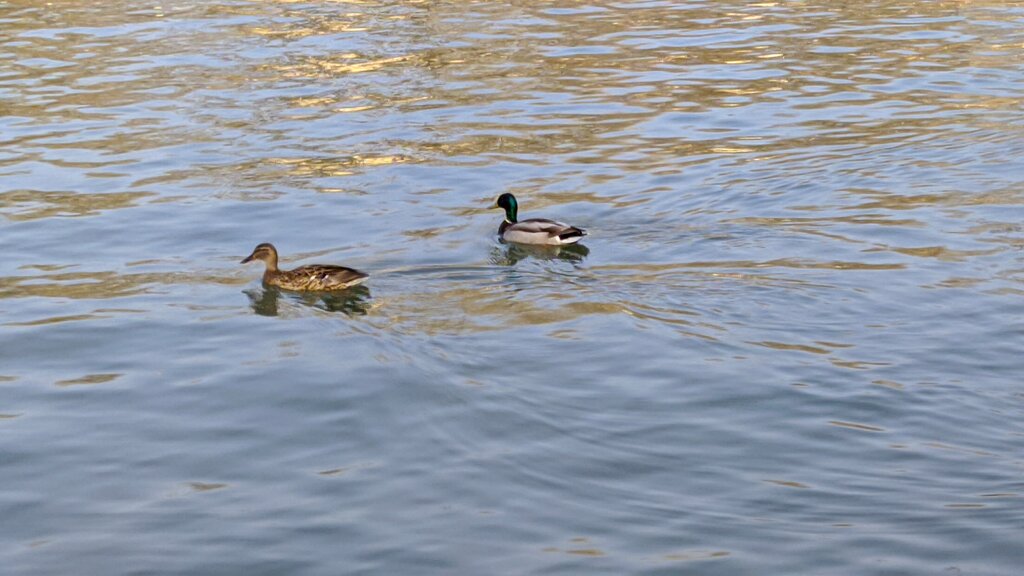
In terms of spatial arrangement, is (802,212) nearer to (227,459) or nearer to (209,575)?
(227,459)

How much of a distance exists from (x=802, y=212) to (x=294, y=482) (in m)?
8.15

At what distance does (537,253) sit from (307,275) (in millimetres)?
2545

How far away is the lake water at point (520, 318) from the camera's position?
31.9ft

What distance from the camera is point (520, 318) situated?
13812 mm

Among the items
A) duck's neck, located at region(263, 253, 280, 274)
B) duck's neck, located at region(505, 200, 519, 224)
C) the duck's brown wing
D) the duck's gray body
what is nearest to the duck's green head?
duck's neck, located at region(505, 200, 519, 224)

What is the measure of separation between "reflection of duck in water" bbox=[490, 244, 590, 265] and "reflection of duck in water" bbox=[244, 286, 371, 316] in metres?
1.72

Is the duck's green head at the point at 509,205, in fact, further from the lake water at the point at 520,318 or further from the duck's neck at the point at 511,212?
the lake water at the point at 520,318

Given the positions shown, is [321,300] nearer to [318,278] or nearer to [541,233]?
[318,278]

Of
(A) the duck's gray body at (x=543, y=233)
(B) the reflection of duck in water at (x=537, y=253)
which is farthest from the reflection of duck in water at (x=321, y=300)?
(A) the duck's gray body at (x=543, y=233)

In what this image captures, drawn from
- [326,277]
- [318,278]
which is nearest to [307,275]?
[318,278]

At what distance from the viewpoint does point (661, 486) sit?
33.1 ft

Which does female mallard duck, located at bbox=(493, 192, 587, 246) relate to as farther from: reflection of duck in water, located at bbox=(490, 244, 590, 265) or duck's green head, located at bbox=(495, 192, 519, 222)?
duck's green head, located at bbox=(495, 192, 519, 222)

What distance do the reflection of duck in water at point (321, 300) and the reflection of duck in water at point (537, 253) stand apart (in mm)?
1719

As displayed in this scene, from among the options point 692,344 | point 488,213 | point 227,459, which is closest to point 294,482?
point 227,459
